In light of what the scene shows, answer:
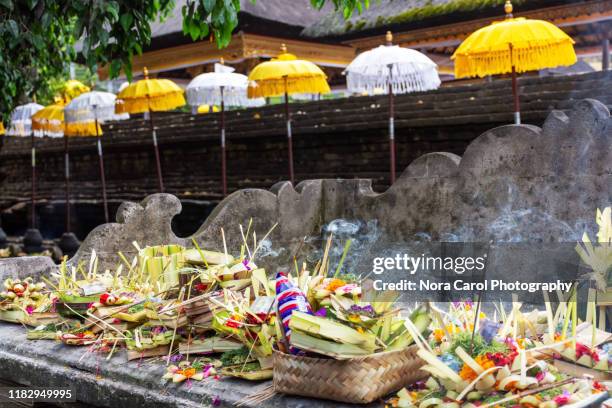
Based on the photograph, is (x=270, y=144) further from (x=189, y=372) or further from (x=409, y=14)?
(x=189, y=372)

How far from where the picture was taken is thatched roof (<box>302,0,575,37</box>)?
11.8 meters

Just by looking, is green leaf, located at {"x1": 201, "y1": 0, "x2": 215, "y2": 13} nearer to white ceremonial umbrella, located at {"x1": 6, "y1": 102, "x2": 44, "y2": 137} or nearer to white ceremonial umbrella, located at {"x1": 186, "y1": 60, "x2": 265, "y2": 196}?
white ceremonial umbrella, located at {"x1": 186, "y1": 60, "x2": 265, "y2": 196}

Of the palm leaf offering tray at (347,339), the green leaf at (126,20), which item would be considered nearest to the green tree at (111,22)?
the green leaf at (126,20)

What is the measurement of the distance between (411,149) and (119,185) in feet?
24.0

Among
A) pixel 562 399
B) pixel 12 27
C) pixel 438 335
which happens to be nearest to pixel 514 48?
pixel 12 27

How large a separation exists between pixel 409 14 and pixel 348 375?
10967 millimetres

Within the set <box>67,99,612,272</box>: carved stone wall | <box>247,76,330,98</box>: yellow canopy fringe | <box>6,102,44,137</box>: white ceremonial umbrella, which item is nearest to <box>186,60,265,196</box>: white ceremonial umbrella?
<box>247,76,330,98</box>: yellow canopy fringe

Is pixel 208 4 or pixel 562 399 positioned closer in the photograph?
pixel 562 399

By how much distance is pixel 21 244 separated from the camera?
14.8 meters

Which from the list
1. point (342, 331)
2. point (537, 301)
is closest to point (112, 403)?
point (342, 331)

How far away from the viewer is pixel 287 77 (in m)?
10.5

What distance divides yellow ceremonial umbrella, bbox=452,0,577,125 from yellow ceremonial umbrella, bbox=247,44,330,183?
251 centimetres

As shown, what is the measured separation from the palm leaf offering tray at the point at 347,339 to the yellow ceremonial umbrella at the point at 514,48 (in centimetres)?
456

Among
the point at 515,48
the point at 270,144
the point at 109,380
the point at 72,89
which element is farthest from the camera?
the point at 72,89
